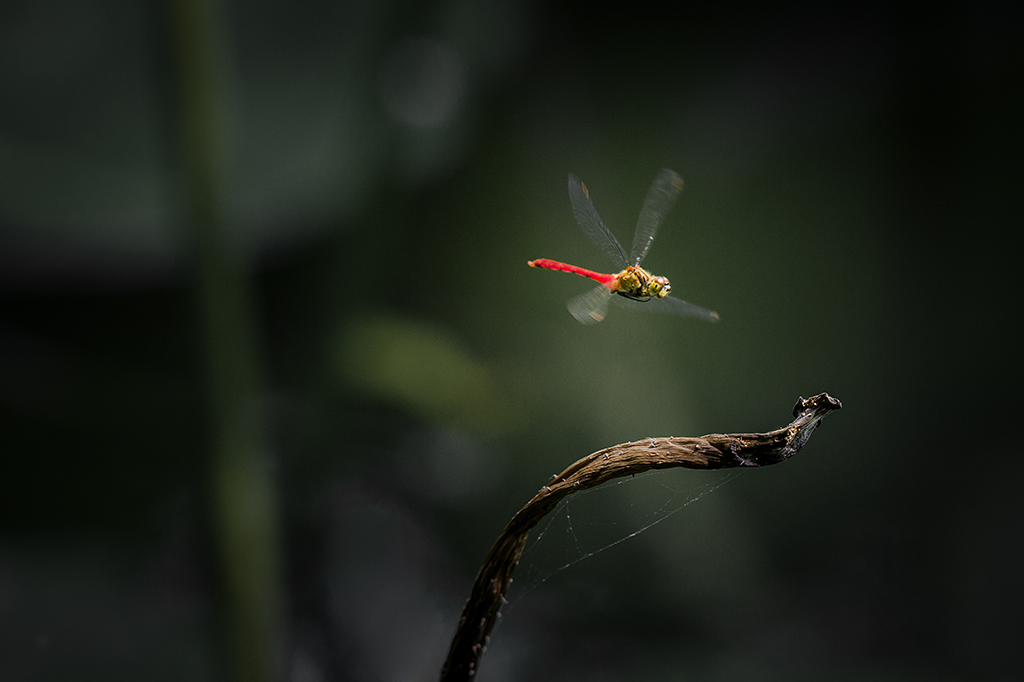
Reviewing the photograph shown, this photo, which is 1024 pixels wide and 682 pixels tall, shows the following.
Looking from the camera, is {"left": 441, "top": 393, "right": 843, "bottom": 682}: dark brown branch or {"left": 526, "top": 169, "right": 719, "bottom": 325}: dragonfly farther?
{"left": 526, "top": 169, "right": 719, "bottom": 325}: dragonfly

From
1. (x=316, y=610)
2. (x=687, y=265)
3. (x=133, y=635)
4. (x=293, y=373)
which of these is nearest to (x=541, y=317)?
(x=687, y=265)

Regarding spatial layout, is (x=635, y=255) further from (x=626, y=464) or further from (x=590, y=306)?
(x=626, y=464)

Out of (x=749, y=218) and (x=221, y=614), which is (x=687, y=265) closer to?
(x=749, y=218)

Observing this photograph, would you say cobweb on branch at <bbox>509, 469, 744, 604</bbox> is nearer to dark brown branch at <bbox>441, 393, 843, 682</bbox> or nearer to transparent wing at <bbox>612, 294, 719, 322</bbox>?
transparent wing at <bbox>612, 294, 719, 322</bbox>

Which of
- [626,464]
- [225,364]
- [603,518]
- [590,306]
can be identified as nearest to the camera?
[626,464]

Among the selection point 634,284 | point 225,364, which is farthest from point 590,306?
point 225,364

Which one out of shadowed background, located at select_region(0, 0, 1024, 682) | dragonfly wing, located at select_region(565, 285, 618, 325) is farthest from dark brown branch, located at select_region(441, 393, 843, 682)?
shadowed background, located at select_region(0, 0, 1024, 682)

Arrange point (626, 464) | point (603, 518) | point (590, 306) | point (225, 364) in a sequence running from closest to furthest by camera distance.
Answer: point (626, 464)
point (590, 306)
point (225, 364)
point (603, 518)
